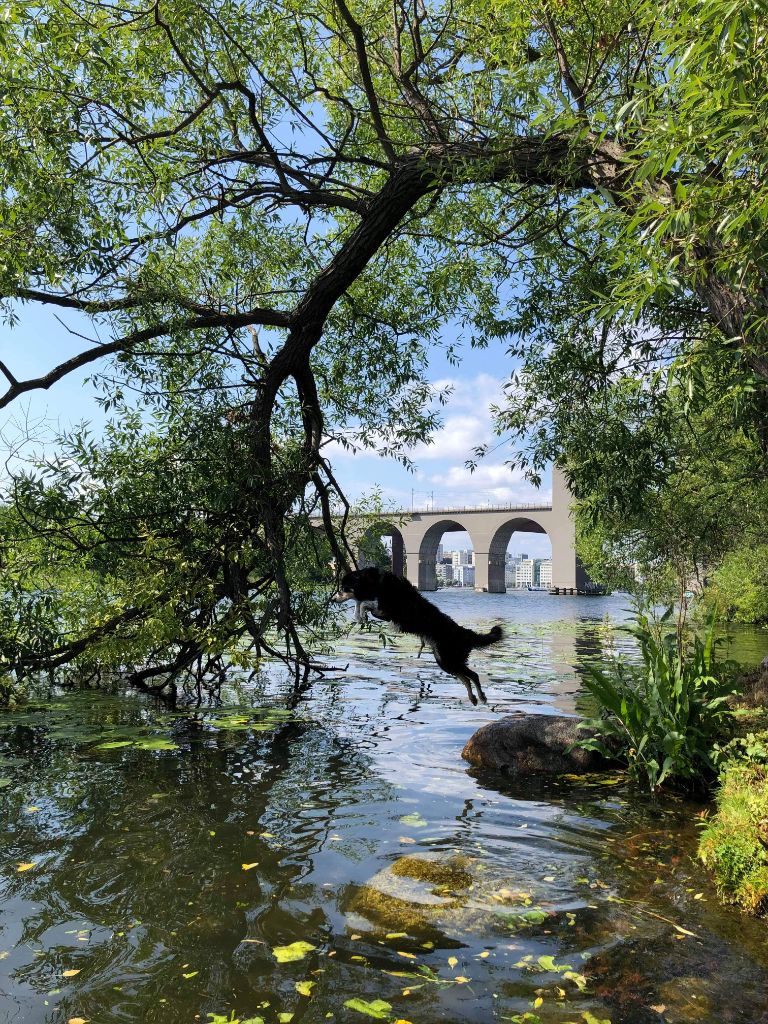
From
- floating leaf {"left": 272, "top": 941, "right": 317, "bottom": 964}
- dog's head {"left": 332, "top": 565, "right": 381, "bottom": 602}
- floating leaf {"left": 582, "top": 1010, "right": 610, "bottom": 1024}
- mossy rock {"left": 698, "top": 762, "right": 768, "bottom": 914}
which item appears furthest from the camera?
dog's head {"left": 332, "top": 565, "right": 381, "bottom": 602}

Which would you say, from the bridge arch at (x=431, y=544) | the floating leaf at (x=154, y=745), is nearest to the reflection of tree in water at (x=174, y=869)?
the floating leaf at (x=154, y=745)

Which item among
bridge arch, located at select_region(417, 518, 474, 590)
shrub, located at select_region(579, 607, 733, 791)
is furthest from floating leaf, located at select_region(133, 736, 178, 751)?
bridge arch, located at select_region(417, 518, 474, 590)

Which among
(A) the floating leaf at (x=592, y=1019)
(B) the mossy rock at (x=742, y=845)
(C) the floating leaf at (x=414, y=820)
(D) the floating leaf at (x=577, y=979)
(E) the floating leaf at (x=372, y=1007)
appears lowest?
(C) the floating leaf at (x=414, y=820)

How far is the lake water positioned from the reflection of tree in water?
19mm

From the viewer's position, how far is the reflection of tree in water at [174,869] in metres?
3.44

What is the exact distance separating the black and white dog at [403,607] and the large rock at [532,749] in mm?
2119

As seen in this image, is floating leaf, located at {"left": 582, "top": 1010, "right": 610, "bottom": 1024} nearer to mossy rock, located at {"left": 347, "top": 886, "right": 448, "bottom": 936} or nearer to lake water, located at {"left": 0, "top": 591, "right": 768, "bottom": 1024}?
lake water, located at {"left": 0, "top": 591, "right": 768, "bottom": 1024}

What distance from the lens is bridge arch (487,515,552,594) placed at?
7562 cm

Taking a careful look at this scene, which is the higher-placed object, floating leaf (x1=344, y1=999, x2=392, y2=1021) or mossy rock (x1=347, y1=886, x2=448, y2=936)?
floating leaf (x1=344, y1=999, x2=392, y2=1021)

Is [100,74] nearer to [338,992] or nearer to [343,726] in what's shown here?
[338,992]

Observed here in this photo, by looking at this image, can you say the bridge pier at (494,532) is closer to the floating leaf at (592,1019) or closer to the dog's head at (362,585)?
the dog's head at (362,585)

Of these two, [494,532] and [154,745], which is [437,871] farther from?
[494,532]

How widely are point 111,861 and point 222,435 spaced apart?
4047 mm

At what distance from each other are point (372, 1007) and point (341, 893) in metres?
1.25
